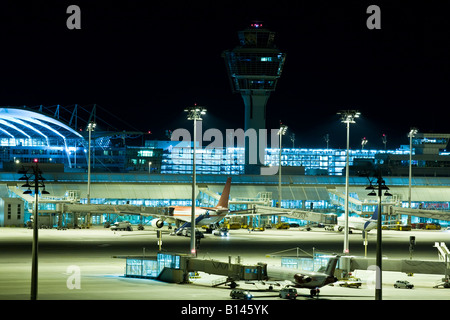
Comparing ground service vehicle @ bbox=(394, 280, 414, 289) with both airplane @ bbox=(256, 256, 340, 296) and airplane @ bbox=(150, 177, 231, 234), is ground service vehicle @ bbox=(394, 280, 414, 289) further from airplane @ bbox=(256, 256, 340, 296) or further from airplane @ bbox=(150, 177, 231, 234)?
airplane @ bbox=(150, 177, 231, 234)

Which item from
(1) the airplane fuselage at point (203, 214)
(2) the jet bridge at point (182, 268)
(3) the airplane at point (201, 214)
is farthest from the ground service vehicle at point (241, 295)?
(1) the airplane fuselage at point (203, 214)

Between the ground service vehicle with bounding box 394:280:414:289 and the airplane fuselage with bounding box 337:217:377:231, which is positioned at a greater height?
the airplane fuselage with bounding box 337:217:377:231

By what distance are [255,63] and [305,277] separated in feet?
474

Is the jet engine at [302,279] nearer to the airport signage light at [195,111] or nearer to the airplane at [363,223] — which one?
the airport signage light at [195,111]

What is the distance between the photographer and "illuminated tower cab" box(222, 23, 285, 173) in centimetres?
18488

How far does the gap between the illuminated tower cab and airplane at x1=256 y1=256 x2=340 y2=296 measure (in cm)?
14106

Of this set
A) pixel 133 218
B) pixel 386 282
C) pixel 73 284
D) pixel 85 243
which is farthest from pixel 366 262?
pixel 133 218

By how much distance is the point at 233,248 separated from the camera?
76312mm

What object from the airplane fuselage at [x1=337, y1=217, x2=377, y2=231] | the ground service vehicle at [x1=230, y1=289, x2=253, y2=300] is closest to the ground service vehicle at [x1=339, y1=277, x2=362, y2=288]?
the ground service vehicle at [x1=230, y1=289, x2=253, y2=300]

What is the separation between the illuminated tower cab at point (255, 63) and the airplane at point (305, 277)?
141 m

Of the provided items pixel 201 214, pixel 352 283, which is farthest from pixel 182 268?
pixel 201 214

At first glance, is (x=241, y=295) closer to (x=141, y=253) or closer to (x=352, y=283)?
(x=352, y=283)

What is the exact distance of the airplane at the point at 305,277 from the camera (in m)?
44.2

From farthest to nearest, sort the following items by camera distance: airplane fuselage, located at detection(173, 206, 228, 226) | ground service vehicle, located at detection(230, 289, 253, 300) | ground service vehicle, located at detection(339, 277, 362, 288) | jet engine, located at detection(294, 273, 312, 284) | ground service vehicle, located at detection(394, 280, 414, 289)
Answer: airplane fuselage, located at detection(173, 206, 228, 226)
ground service vehicle, located at detection(339, 277, 362, 288)
ground service vehicle, located at detection(394, 280, 414, 289)
jet engine, located at detection(294, 273, 312, 284)
ground service vehicle, located at detection(230, 289, 253, 300)
